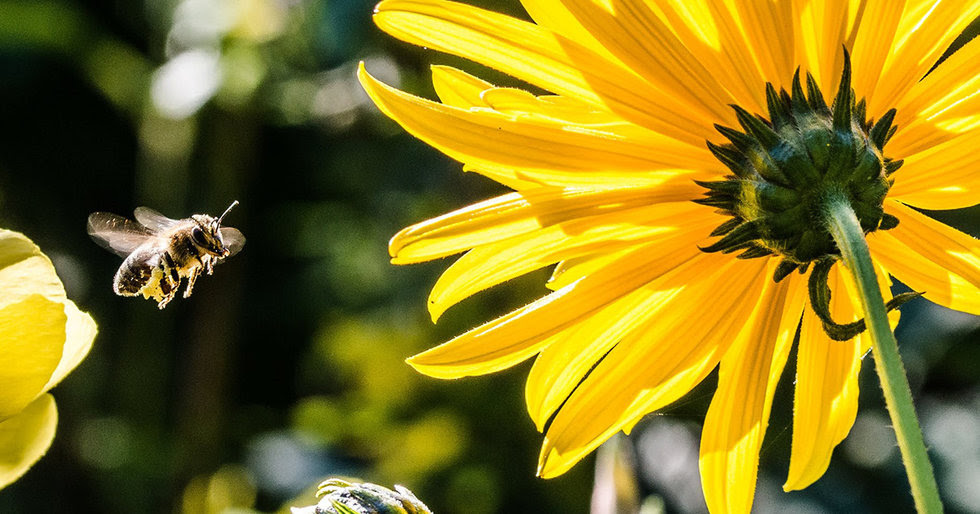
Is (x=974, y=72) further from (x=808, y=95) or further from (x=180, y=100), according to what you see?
(x=180, y=100)

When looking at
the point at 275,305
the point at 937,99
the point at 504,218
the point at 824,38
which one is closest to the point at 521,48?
the point at 504,218

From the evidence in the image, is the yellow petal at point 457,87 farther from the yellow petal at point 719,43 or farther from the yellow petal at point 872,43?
the yellow petal at point 872,43

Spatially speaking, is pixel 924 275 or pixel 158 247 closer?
pixel 924 275

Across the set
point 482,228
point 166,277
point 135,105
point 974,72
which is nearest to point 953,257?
point 974,72

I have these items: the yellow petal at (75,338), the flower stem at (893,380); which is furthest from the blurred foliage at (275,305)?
the flower stem at (893,380)

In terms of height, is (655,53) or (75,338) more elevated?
(655,53)

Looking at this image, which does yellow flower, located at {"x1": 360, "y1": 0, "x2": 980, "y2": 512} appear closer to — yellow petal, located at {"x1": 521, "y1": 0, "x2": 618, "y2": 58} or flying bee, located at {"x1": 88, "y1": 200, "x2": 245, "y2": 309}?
yellow petal, located at {"x1": 521, "y1": 0, "x2": 618, "y2": 58}

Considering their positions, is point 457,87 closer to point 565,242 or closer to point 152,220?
point 565,242

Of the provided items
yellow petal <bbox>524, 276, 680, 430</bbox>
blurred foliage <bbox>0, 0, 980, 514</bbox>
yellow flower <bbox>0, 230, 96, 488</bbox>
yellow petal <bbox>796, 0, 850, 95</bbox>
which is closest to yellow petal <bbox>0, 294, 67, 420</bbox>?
yellow flower <bbox>0, 230, 96, 488</bbox>
